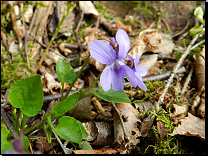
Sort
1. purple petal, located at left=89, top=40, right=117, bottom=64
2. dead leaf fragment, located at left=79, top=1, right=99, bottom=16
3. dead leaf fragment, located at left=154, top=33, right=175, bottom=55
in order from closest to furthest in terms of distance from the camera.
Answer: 1. purple petal, located at left=89, top=40, right=117, bottom=64
2. dead leaf fragment, located at left=154, top=33, right=175, bottom=55
3. dead leaf fragment, located at left=79, top=1, right=99, bottom=16

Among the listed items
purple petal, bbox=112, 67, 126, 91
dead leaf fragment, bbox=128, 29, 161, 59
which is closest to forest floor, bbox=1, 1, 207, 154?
dead leaf fragment, bbox=128, 29, 161, 59

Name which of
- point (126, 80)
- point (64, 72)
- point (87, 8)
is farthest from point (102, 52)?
point (87, 8)

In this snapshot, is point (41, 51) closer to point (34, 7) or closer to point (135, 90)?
point (34, 7)

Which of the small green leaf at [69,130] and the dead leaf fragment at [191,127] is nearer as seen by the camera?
the small green leaf at [69,130]

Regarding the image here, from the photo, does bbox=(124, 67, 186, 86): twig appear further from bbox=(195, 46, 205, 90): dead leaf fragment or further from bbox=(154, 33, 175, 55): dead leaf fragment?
bbox=(154, 33, 175, 55): dead leaf fragment

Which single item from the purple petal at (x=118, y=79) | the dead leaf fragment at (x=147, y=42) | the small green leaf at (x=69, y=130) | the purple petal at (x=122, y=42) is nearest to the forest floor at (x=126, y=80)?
the dead leaf fragment at (x=147, y=42)

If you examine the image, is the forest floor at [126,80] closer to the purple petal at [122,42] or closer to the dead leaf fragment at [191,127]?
the dead leaf fragment at [191,127]
